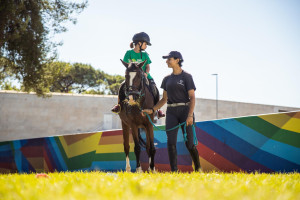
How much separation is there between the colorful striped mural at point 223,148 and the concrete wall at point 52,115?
57.0ft

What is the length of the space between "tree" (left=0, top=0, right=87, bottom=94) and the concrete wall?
9922 mm

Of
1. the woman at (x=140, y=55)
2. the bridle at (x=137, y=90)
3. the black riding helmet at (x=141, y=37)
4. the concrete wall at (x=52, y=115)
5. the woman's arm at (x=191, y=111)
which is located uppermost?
the black riding helmet at (x=141, y=37)

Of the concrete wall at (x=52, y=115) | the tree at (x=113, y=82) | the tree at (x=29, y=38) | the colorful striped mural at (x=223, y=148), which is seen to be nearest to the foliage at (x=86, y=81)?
the tree at (x=113, y=82)

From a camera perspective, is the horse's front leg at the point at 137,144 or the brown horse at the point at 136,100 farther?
the horse's front leg at the point at 137,144

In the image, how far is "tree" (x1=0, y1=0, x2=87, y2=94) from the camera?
14.4 m

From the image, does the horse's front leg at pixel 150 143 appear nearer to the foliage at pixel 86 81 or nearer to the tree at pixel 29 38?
the tree at pixel 29 38

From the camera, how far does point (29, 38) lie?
52.1ft

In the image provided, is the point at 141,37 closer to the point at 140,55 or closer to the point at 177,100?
the point at 140,55

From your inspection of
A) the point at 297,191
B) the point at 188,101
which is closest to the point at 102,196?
the point at 297,191

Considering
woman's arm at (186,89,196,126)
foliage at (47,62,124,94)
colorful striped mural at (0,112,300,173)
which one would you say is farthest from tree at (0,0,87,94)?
foliage at (47,62,124,94)

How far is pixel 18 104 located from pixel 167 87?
78.4 ft

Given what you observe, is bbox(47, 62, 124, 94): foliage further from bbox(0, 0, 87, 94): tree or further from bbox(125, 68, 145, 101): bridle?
bbox(125, 68, 145, 101): bridle

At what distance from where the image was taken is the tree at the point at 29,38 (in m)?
14.4

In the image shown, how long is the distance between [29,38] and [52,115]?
43.4 ft
